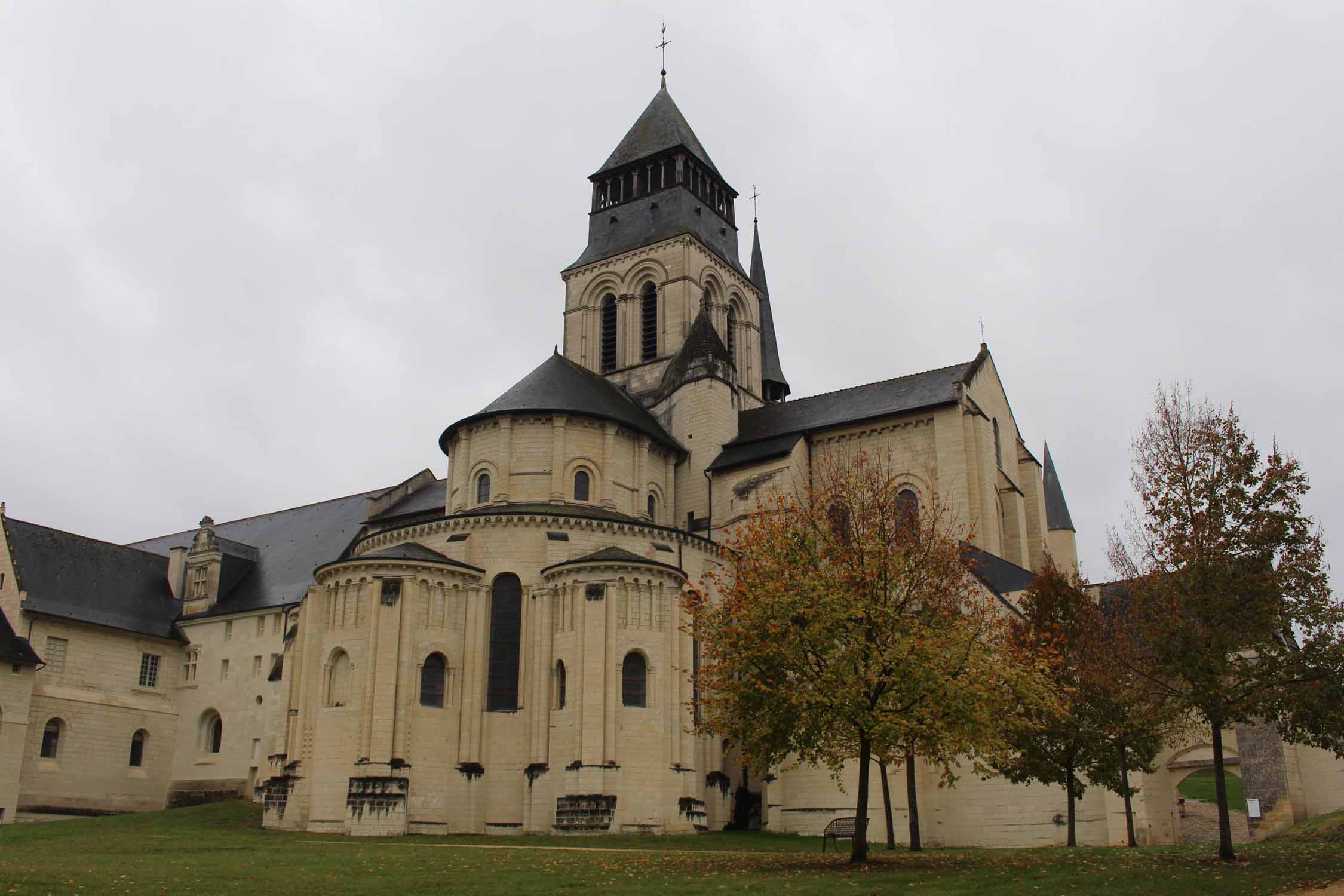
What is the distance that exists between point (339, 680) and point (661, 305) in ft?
80.5

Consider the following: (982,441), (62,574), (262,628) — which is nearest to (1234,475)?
(982,441)

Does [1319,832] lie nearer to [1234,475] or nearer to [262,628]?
[1234,475]

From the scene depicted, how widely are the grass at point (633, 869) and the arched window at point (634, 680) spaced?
5280 mm

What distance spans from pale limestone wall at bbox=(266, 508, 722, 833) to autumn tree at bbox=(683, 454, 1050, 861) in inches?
368

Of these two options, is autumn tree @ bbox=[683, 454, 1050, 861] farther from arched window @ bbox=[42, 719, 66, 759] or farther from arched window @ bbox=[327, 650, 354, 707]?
arched window @ bbox=[42, 719, 66, 759]

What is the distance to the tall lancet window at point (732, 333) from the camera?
54.8 meters

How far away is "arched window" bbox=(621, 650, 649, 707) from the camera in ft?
108

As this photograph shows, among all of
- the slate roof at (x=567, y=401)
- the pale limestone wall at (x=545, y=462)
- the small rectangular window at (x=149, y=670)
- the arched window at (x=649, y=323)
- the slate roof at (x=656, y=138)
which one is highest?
the slate roof at (x=656, y=138)

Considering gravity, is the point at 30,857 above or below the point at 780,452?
below

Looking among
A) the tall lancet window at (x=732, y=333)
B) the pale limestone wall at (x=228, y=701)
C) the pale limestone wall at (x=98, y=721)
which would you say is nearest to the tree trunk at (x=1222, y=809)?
the pale limestone wall at (x=228, y=701)

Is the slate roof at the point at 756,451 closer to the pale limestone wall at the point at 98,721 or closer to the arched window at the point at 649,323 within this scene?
the arched window at the point at 649,323

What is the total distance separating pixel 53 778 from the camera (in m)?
43.5

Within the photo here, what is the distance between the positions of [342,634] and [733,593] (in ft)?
50.2

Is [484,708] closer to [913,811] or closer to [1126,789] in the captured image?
[913,811]
